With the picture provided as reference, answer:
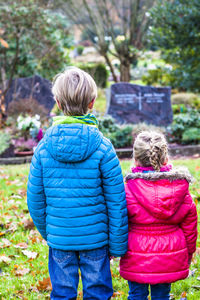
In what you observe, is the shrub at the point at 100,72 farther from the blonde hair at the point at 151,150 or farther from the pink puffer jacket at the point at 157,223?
the pink puffer jacket at the point at 157,223

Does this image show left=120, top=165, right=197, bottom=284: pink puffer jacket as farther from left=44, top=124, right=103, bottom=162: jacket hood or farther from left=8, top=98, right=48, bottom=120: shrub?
left=8, top=98, right=48, bottom=120: shrub

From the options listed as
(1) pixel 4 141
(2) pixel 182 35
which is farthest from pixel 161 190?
(2) pixel 182 35

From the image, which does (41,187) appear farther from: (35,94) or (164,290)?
(35,94)

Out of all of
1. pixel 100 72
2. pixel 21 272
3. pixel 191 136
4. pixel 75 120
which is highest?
pixel 100 72

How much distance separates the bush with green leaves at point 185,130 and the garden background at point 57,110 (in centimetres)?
2

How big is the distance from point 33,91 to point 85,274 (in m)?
10.4

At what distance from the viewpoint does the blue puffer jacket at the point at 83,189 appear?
2.08 m

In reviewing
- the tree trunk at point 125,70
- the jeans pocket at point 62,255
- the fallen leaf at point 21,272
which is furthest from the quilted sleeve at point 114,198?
the tree trunk at point 125,70

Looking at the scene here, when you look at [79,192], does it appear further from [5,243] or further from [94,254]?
[5,243]

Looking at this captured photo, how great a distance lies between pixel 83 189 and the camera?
6.96ft

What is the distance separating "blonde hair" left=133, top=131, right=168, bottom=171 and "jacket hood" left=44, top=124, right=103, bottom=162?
0.97 feet

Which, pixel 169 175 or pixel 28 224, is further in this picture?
pixel 28 224

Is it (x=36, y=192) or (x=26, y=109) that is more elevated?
(x=26, y=109)

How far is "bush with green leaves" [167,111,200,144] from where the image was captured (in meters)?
9.42
